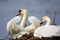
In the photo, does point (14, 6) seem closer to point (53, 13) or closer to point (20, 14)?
point (20, 14)

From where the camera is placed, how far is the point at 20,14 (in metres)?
1.82

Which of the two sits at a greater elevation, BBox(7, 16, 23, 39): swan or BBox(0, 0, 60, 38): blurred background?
BBox(0, 0, 60, 38): blurred background

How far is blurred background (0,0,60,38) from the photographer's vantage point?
195 cm

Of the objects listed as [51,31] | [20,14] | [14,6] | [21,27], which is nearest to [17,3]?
[14,6]

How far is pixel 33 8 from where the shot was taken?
1976mm

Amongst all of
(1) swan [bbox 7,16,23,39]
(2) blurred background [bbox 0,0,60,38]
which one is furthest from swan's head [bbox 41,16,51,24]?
(1) swan [bbox 7,16,23,39]

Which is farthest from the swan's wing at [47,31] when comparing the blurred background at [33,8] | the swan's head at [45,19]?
the blurred background at [33,8]

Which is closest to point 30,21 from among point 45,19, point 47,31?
point 45,19

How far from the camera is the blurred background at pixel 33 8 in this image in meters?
1.95

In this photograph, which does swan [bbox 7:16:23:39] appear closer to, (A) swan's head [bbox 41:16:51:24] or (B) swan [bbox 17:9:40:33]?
(B) swan [bbox 17:9:40:33]

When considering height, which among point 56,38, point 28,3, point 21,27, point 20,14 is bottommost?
point 56,38

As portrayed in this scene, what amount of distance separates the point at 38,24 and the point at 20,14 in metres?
0.21

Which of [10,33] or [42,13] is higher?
[42,13]

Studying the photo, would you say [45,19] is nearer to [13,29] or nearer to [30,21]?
[30,21]
